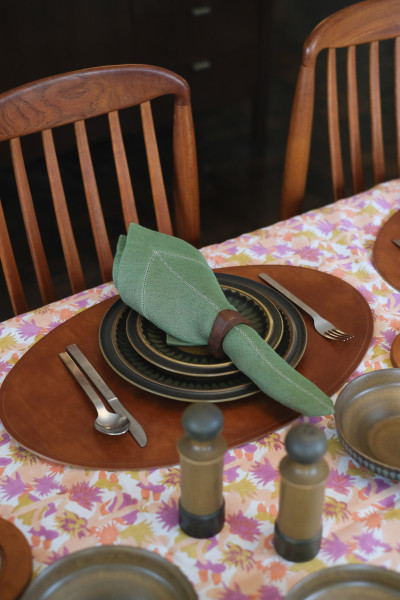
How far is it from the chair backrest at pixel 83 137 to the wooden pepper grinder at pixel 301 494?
2.13 ft

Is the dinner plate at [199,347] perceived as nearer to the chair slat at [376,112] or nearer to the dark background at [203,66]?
the chair slat at [376,112]

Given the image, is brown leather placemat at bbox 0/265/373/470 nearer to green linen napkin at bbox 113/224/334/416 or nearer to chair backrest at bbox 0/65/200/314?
green linen napkin at bbox 113/224/334/416

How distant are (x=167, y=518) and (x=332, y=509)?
17cm

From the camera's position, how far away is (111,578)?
0.66 metres

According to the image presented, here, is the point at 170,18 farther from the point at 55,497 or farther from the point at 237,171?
the point at 55,497

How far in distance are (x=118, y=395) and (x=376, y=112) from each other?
0.87 m

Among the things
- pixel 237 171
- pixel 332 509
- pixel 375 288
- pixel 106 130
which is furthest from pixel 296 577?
pixel 237 171

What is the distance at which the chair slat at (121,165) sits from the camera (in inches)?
46.9

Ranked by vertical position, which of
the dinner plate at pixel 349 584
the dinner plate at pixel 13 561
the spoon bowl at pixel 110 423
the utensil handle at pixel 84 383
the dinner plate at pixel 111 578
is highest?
the utensil handle at pixel 84 383

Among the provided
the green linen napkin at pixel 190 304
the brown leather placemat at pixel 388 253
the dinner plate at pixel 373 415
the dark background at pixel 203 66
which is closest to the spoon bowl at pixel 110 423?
the green linen napkin at pixel 190 304

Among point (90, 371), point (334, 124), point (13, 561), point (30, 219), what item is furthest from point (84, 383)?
point (334, 124)

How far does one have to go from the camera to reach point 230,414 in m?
0.85

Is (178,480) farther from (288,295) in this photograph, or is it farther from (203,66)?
(203,66)

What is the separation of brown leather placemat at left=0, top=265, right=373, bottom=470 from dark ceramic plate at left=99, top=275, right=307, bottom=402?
0.7 inches
